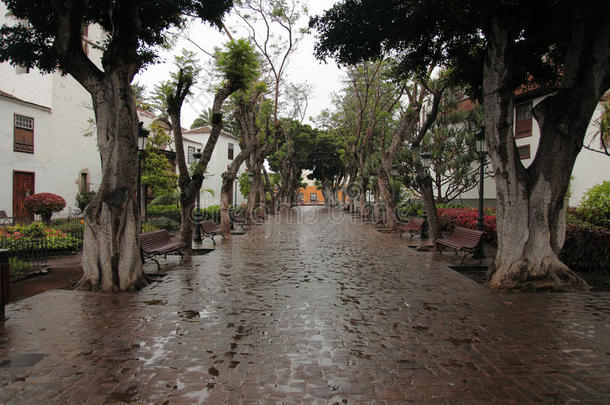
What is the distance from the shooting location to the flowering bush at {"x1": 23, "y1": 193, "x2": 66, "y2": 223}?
17219 millimetres

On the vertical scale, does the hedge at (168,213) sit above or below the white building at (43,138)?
below

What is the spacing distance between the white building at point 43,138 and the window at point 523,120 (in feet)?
76.2

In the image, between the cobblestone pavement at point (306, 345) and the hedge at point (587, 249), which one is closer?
the cobblestone pavement at point (306, 345)

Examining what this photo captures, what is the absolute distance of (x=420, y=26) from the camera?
335 inches

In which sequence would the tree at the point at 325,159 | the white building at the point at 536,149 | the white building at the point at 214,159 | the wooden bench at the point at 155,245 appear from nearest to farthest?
the wooden bench at the point at 155,245 < the white building at the point at 536,149 < the white building at the point at 214,159 < the tree at the point at 325,159

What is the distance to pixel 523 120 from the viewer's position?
20.9 metres

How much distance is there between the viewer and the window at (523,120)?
20.4m

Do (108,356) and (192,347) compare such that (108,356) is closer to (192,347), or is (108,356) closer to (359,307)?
(192,347)

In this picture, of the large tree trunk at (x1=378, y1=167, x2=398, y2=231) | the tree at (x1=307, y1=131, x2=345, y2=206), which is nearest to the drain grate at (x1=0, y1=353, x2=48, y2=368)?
the large tree trunk at (x1=378, y1=167, x2=398, y2=231)

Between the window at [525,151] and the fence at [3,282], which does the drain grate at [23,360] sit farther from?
the window at [525,151]

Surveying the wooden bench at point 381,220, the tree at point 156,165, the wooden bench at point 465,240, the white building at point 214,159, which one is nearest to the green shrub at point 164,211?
the tree at point 156,165

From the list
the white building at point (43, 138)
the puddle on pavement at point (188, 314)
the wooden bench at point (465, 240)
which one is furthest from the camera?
the white building at point (43, 138)

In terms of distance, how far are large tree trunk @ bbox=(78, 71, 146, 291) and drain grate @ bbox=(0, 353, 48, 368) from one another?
2695 millimetres

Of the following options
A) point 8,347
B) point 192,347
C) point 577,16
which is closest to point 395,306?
point 192,347
